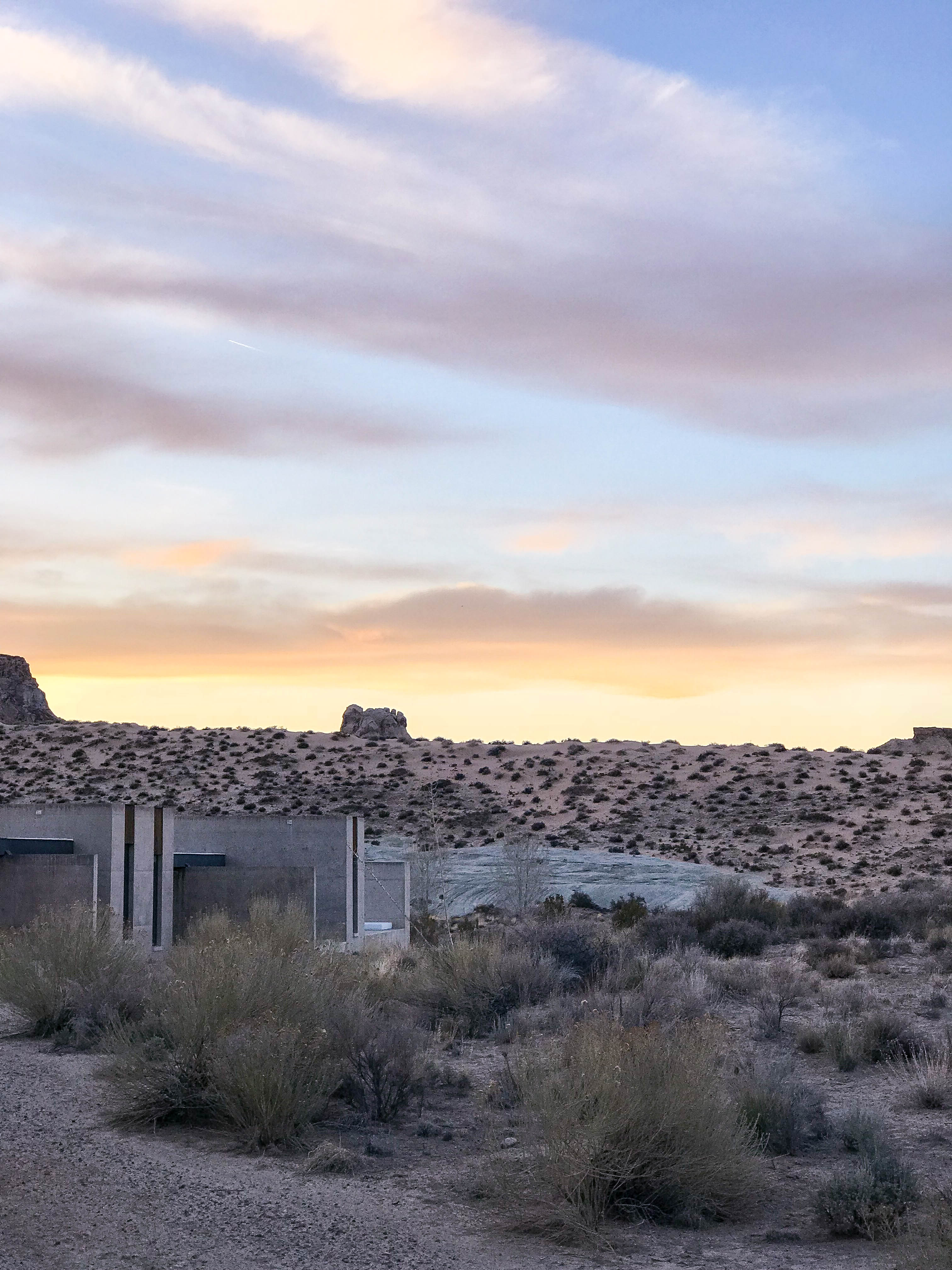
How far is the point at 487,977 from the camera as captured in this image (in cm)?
1911

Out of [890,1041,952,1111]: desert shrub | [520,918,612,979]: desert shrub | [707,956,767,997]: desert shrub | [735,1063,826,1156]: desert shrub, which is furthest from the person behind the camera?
[520,918,612,979]: desert shrub

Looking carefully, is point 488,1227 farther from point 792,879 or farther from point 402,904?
point 792,879

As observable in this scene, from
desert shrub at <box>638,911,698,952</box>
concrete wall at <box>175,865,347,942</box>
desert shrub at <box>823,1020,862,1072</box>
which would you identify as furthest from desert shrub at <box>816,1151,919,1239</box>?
concrete wall at <box>175,865,347,942</box>

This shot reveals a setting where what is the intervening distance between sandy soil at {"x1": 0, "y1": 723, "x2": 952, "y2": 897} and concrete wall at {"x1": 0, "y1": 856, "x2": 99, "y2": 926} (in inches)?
1276

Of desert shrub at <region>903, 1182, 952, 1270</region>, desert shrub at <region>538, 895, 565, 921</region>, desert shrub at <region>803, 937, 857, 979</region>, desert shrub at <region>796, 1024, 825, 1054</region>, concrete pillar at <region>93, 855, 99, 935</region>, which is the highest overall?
concrete pillar at <region>93, 855, 99, 935</region>

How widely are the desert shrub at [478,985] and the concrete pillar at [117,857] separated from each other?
10.4 metres

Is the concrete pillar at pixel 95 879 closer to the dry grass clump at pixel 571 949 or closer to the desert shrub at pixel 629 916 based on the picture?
the dry grass clump at pixel 571 949

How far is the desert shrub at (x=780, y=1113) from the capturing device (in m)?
11.8

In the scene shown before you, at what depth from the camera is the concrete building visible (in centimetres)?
2839

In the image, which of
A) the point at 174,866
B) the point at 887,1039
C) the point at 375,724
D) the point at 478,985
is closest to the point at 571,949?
the point at 478,985

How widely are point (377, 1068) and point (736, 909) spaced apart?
830 inches

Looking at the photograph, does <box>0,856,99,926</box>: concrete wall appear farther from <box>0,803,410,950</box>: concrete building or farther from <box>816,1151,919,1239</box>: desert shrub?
<box>816,1151,919,1239</box>: desert shrub

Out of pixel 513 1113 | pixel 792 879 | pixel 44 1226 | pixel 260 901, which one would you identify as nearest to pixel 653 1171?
pixel 513 1113

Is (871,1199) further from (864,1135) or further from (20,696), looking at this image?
(20,696)
